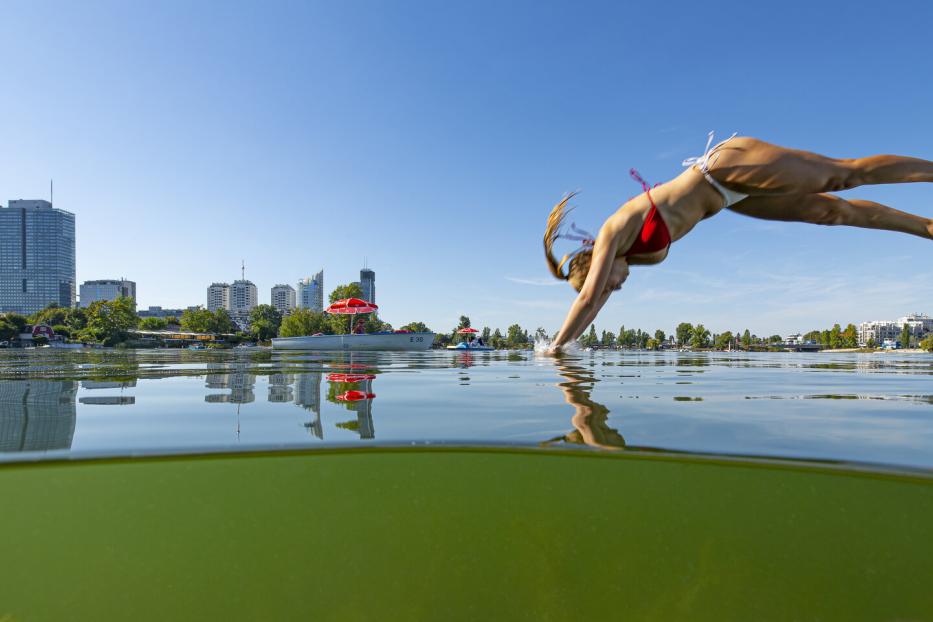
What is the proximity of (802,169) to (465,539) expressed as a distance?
3.09m

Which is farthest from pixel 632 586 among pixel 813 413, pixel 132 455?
pixel 813 413

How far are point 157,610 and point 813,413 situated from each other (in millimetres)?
3247

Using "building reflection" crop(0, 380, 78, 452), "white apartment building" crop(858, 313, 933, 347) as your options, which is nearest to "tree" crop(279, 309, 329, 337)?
"building reflection" crop(0, 380, 78, 452)

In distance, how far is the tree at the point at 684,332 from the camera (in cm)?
10719

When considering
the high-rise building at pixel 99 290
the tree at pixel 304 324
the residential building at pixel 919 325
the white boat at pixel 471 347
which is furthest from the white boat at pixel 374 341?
the high-rise building at pixel 99 290

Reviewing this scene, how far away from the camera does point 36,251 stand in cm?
14962

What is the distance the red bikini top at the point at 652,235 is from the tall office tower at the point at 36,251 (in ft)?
652

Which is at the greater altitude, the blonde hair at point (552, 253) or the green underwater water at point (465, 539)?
the blonde hair at point (552, 253)

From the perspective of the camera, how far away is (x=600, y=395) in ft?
11.3

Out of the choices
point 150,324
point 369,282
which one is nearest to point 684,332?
point 150,324

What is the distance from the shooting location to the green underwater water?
1.14 metres

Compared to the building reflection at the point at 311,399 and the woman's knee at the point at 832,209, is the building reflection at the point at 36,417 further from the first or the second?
the woman's knee at the point at 832,209

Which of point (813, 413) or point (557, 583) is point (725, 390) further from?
point (557, 583)

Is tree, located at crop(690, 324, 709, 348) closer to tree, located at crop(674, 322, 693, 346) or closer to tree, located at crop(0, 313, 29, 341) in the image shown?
tree, located at crop(674, 322, 693, 346)
